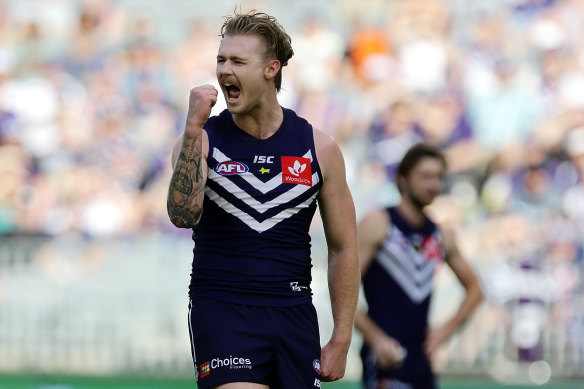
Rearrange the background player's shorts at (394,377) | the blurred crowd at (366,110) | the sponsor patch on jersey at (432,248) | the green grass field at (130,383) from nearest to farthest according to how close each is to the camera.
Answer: the background player's shorts at (394,377)
the sponsor patch on jersey at (432,248)
the green grass field at (130,383)
the blurred crowd at (366,110)

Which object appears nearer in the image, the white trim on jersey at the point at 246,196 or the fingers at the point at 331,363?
the white trim on jersey at the point at 246,196

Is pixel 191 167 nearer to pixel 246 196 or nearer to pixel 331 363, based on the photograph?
pixel 246 196

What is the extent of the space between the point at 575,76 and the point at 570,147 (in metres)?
1.17

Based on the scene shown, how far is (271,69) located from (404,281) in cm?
307

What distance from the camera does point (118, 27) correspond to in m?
17.2

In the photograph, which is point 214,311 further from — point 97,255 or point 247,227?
point 97,255

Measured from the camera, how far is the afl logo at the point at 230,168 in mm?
4957

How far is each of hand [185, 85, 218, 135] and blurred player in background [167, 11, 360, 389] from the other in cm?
8

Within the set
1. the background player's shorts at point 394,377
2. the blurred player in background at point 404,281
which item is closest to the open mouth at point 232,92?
the blurred player in background at point 404,281

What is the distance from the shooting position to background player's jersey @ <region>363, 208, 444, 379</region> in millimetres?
7742

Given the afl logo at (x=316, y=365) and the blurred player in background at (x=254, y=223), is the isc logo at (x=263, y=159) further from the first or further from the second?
the afl logo at (x=316, y=365)

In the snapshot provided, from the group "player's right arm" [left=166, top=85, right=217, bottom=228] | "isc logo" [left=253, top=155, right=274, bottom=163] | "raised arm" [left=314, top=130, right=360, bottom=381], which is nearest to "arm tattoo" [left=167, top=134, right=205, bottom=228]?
"player's right arm" [left=166, top=85, right=217, bottom=228]

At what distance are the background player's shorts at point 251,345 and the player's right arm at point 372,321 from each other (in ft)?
8.23

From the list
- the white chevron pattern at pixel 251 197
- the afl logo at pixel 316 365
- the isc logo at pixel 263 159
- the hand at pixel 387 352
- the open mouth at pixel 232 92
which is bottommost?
the hand at pixel 387 352
